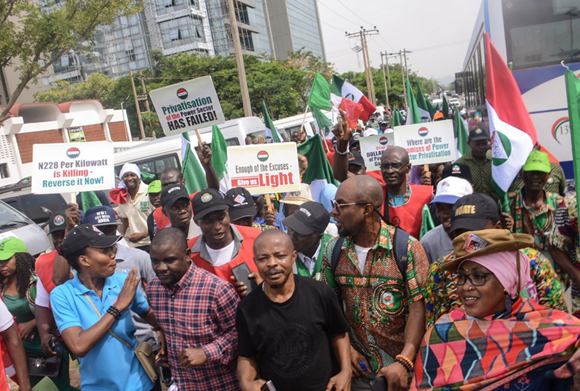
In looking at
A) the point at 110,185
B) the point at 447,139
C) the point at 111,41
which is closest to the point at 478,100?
the point at 447,139

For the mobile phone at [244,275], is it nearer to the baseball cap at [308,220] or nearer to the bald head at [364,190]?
the baseball cap at [308,220]

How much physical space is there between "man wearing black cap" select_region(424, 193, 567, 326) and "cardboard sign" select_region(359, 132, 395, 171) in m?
4.12

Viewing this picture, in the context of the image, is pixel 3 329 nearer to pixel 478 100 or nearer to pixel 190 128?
pixel 190 128

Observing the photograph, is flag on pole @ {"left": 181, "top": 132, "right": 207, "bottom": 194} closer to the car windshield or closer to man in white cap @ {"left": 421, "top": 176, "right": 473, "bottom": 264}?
the car windshield

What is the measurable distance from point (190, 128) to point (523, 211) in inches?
150

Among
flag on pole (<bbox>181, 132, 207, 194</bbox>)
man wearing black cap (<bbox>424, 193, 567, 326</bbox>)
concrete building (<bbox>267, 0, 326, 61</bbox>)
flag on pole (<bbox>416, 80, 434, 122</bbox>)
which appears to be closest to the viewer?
man wearing black cap (<bbox>424, 193, 567, 326</bbox>)

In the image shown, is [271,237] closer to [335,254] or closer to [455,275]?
[335,254]

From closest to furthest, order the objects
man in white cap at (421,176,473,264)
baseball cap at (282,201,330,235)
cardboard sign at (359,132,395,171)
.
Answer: baseball cap at (282,201,330,235) < man in white cap at (421,176,473,264) < cardboard sign at (359,132,395,171)

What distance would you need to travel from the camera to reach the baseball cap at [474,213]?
2.86 meters

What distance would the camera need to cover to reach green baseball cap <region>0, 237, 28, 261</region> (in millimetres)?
3887

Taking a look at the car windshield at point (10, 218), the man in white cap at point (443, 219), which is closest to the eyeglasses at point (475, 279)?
the man in white cap at point (443, 219)

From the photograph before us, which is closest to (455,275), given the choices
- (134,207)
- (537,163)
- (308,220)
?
(308,220)

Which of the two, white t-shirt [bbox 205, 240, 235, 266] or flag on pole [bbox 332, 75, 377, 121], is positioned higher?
flag on pole [bbox 332, 75, 377, 121]

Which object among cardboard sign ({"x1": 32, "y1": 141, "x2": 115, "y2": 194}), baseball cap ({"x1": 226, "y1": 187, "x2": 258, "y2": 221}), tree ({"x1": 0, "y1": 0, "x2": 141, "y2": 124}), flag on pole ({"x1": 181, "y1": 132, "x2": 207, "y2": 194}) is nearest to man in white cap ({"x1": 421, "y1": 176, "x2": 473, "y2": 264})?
baseball cap ({"x1": 226, "y1": 187, "x2": 258, "y2": 221})
